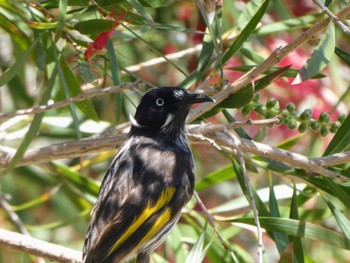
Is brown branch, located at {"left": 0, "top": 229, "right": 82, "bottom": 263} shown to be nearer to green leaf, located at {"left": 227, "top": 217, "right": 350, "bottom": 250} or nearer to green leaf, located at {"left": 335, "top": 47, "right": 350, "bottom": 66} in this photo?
Result: green leaf, located at {"left": 227, "top": 217, "right": 350, "bottom": 250}

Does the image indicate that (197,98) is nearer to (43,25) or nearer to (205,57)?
(205,57)

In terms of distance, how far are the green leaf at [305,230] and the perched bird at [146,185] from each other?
44 cm

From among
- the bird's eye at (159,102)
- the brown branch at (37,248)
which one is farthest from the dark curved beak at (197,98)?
the brown branch at (37,248)

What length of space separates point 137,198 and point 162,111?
57 centimetres

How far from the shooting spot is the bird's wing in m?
3.08

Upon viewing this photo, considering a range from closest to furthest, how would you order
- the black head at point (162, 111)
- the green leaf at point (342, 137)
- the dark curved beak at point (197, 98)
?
the green leaf at point (342, 137), the dark curved beak at point (197, 98), the black head at point (162, 111)

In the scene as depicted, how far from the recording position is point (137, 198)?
10.4ft

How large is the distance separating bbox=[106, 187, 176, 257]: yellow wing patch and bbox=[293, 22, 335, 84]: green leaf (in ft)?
2.79

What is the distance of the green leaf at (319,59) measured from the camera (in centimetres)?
254

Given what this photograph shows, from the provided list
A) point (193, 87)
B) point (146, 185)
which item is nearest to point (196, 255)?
point (146, 185)

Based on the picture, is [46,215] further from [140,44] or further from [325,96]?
[325,96]

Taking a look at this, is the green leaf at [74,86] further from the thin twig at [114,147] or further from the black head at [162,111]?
the black head at [162,111]

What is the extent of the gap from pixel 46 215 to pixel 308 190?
8.22 ft

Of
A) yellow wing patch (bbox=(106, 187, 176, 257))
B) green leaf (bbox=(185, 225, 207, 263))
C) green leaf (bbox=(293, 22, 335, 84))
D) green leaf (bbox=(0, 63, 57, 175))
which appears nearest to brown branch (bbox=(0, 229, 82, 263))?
yellow wing patch (bbox=(106, 187, 176, 257))
